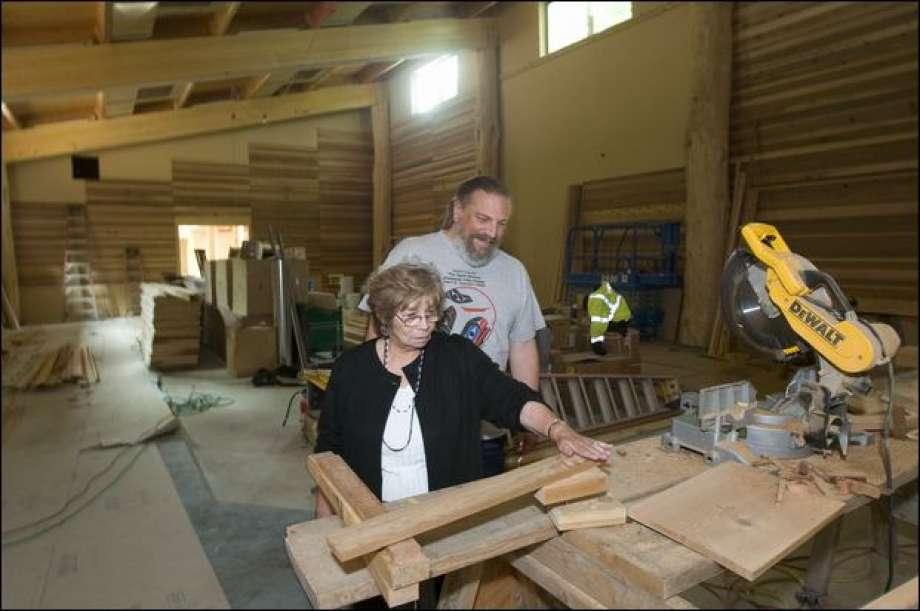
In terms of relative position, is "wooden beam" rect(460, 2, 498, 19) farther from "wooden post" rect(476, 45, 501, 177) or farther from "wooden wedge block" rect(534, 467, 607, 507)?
"wooden wedge block" rect(534, 467, 607, 507)

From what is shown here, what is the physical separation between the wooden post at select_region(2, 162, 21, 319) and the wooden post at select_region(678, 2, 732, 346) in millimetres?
2077

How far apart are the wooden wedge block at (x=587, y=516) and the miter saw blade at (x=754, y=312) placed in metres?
0.49

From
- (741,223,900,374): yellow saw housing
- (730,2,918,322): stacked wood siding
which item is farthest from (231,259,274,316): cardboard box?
(730,2,918,322): stacked wood siding

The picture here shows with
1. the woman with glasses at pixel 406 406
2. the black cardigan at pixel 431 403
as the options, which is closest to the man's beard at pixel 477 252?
the woman with glasses at pixel 406 406

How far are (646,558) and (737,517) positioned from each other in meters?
0.21

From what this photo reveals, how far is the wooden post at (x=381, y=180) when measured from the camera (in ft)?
5.39

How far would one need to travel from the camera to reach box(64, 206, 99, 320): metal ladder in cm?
178

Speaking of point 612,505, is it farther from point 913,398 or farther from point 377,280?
point 377,280

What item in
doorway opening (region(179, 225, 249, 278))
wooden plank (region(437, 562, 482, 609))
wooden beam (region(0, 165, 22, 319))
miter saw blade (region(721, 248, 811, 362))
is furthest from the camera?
wooden beam (region(0, 165, 22, 319))

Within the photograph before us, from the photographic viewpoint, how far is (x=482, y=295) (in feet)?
5.04

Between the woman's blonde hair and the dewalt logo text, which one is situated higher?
the woman's blonde hair

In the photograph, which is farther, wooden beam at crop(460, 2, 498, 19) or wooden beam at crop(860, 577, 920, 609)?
wooden beam at crop(460, 2, 498, 19)

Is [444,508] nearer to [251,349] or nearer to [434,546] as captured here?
[434,546]

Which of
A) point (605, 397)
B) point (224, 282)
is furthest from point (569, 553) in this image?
point (224, 282)
